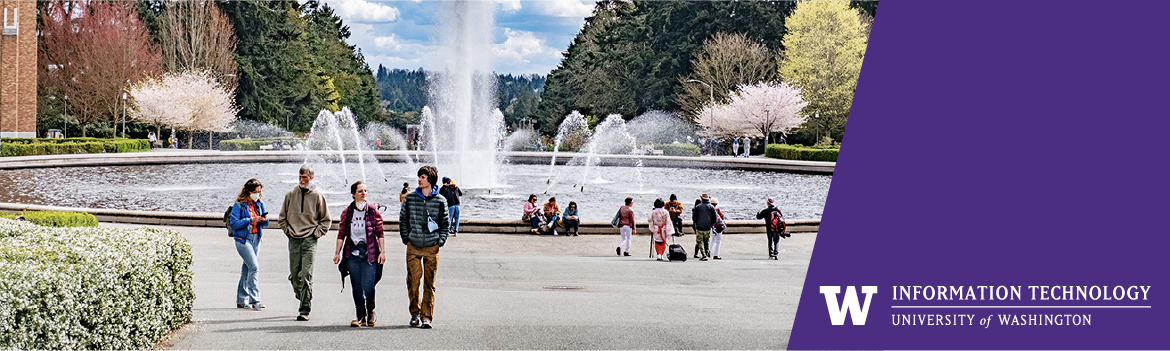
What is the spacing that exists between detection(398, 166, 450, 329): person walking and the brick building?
6315 centimetres

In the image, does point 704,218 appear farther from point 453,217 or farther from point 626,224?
point 453,217

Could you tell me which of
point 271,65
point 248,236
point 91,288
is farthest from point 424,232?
point 271,65

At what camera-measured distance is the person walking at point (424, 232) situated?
923cm

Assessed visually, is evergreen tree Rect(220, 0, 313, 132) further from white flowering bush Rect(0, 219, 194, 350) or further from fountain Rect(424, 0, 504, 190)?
white flowering bush Rect(0, 219, 194, 350)

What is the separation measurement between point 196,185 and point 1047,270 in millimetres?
31949

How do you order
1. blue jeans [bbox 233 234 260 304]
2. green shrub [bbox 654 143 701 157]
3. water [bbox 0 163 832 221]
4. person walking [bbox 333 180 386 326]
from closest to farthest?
person walking [bbox 333 180 386 326]
blue jeans [bbox 233 234 260 304]
water [bbox 0 163 832 221]
green shrub [bbox 654 143 701 157]

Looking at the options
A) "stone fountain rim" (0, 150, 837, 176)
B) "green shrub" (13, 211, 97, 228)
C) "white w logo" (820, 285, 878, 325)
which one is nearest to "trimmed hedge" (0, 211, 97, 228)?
"green shrub" (13, 211, 97, 228)

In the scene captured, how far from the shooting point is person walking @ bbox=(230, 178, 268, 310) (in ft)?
34.0

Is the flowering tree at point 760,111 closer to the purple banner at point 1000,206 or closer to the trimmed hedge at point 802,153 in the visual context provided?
the trimmed hedge at point 802,153

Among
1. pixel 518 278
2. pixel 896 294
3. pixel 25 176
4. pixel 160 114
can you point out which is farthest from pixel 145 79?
pixel 896 294

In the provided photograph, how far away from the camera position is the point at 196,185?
115 feet

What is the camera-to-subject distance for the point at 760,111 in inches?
2709

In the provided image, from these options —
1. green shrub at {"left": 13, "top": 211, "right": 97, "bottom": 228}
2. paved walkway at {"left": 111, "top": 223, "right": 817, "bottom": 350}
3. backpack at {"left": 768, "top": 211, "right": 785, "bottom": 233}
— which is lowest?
paved walkway at {"left": 111, "top": 223, "right": 817, "bottom": 350}

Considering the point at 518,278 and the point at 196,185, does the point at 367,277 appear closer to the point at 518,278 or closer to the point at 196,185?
the point at 518,278
